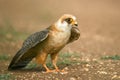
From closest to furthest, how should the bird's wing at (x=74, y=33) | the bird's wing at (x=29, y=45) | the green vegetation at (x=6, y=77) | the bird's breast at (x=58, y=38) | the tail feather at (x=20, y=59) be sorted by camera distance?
the green vegetation at (x=6, y=77)
the bird's breast at (x=58, y=38)
the bird's wing at (x=29, y=45)
the tail feather at (x=20, y=59)
the bird's wing at (x=74, y=33)

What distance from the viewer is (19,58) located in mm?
9781

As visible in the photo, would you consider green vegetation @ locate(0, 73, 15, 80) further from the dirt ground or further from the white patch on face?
the white patch on face

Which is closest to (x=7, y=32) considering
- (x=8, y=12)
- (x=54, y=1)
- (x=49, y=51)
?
(x=8, y=12)

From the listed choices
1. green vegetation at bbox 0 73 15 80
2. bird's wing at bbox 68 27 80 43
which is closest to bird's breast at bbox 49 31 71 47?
bird's wing at bbox 68 27 80 43

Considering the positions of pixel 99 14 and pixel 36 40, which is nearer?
pixel 36 40

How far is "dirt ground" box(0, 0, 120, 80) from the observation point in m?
9.63

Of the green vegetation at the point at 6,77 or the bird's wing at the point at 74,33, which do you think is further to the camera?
the bird's wing at the point at 74,33

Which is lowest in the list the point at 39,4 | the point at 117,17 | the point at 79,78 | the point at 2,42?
the point at 79,78

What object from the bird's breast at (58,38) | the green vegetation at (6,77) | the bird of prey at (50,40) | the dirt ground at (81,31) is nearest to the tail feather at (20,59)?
the bird of prey at (50,40)

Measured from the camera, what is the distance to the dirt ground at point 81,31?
9633 millimetres

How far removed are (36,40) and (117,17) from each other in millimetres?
13483

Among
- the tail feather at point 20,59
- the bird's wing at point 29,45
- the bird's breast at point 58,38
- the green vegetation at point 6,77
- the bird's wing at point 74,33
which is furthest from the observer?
the bird's wing at point 74,33

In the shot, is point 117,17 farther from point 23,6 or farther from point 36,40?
point 36,40

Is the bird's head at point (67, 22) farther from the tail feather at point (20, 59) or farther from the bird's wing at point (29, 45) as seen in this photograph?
the tail feather at point (20, 59)
